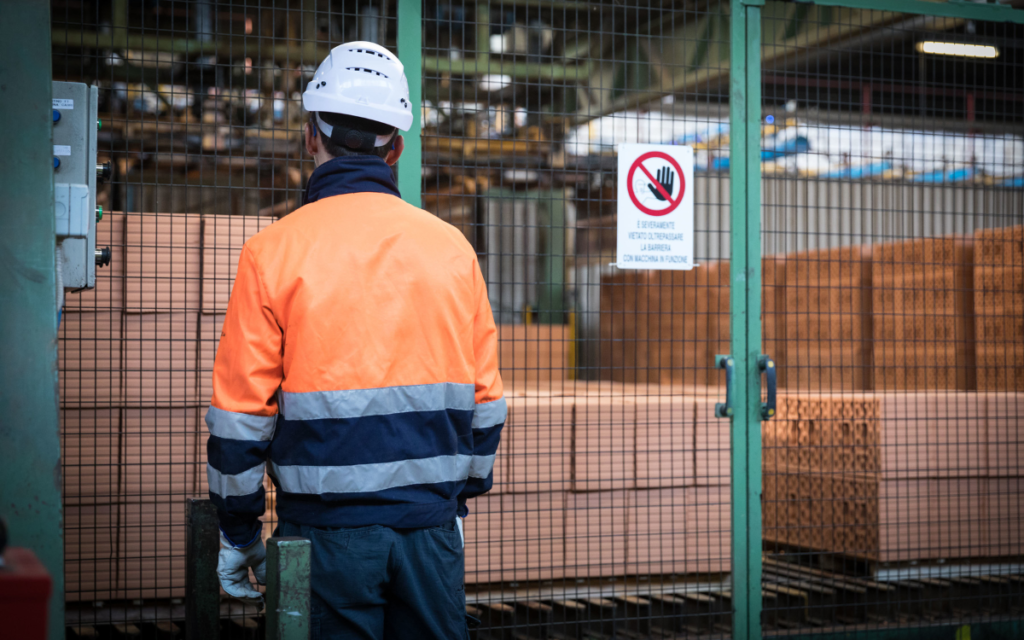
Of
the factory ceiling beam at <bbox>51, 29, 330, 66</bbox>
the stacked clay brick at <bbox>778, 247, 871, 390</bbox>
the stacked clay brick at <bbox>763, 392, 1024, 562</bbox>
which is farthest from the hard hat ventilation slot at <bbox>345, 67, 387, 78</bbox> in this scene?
the factory ceiling beam at <bbox>51, 29, 330, 66</bbox>

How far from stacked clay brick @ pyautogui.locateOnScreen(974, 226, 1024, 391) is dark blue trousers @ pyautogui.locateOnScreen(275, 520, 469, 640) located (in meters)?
4.48

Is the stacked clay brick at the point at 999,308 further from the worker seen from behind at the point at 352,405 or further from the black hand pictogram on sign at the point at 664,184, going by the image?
the worker seen from behind at the point at 352,405

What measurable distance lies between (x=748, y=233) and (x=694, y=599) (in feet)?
7.57

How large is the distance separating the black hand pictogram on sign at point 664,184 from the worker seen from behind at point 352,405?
77.4 inches

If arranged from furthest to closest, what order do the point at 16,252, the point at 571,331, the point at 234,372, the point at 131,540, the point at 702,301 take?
the point at 571,331, the point at 702,301, the point at 131,540, the point at 234,372, the point at 16,252

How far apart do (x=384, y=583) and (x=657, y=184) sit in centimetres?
251

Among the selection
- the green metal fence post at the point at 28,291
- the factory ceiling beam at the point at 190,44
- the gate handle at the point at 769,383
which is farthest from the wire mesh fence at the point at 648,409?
the green metal fence post at the point at 28,291

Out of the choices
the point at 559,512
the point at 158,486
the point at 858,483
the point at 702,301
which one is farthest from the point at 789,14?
the point at 158,486

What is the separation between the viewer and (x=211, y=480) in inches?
92.7

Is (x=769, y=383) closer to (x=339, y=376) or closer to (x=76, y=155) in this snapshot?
(x=339, y=376)

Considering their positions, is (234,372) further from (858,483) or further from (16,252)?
(858,483)

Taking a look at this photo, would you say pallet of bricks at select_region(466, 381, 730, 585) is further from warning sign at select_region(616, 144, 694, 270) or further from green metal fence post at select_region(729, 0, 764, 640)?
warning sign at select_region(616, 144, 694, 270)

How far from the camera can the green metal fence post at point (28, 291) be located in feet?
6.88

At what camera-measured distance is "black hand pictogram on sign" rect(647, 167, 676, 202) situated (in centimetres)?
426
